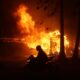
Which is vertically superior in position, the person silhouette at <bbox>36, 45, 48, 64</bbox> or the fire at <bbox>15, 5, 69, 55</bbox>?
the fire at <bbox>15, 5, 69, 55</bbox>

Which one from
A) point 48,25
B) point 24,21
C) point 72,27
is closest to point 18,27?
point 24,21

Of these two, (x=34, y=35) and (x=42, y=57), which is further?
(x=34, y=35)

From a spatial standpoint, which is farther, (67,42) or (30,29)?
(30,29)

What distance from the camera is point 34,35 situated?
42.2 metres

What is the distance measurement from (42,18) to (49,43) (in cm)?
799

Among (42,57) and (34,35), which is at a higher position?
(34,35)

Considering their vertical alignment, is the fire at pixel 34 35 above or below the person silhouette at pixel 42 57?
above

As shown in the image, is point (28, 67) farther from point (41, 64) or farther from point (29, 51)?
point (29, 51)

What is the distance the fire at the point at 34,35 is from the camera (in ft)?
124

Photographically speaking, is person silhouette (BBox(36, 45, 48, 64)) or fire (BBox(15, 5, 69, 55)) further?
fire (BBox(15, 5, 69, 55))

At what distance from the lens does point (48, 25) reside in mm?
45625

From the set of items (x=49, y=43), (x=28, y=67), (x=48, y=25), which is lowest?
(x=28, y=67)

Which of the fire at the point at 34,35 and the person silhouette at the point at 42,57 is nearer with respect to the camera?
the person silhouette at the point at 42,57

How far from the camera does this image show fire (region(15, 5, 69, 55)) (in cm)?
3771
